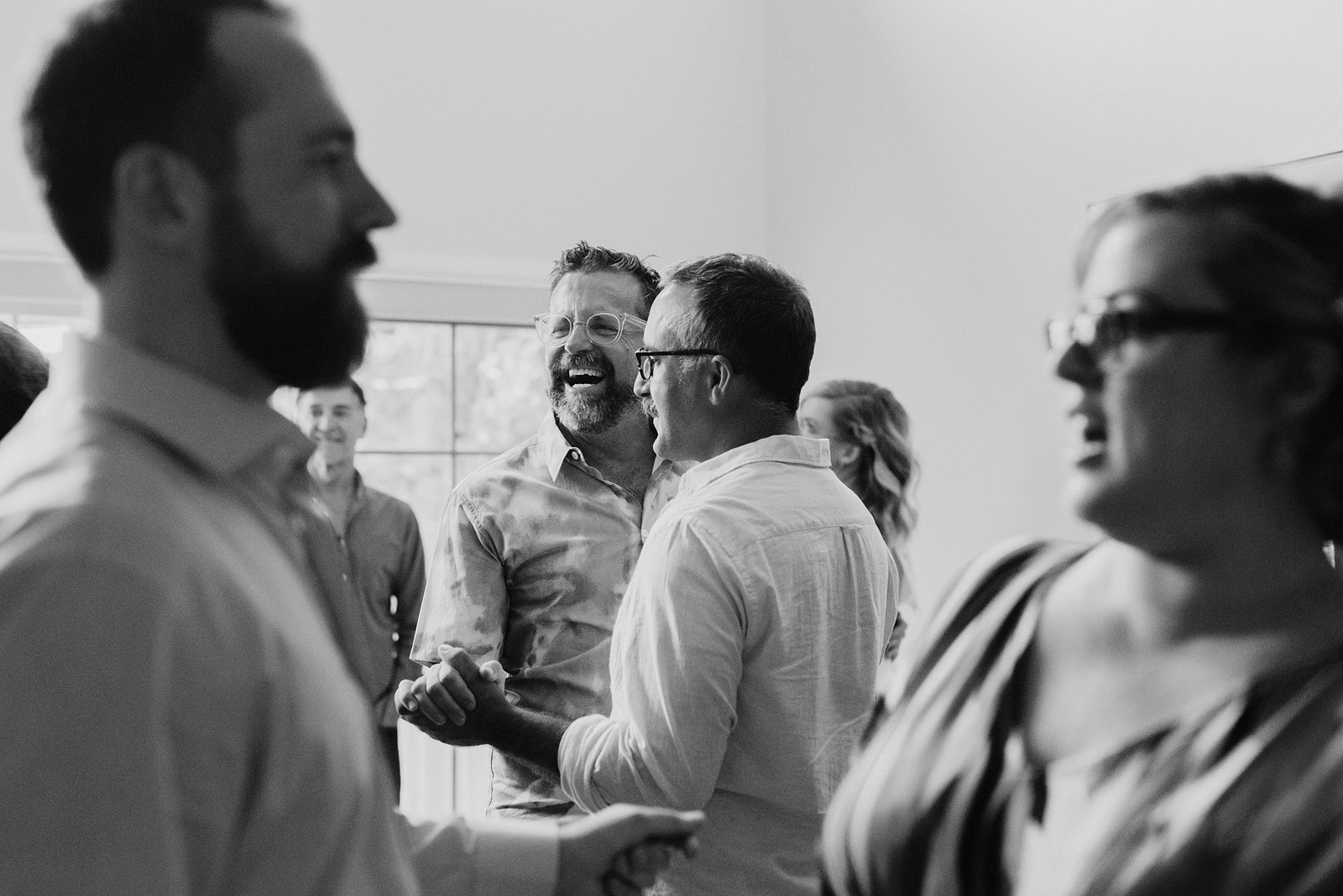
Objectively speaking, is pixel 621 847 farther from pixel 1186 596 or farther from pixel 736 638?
pixel 1186 596

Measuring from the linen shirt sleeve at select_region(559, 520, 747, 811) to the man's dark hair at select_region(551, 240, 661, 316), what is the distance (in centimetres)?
103

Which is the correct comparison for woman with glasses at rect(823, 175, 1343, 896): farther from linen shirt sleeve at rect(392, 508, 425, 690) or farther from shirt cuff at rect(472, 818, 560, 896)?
linen shirt sleeve at rect(392, 508, 425, 690)

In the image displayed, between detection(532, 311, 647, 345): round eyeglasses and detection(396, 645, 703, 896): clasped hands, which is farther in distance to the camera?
detection(532, 311, 647, 345): round eyeglasses

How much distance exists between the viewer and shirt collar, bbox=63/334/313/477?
949 mm

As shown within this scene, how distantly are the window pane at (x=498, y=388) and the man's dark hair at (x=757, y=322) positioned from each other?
3532mm

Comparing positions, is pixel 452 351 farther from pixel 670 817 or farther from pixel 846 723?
pixel 670 817

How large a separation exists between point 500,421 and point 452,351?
35 centimetres

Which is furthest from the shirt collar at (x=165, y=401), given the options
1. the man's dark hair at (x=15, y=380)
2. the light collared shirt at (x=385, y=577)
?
the light collared shirt at (x=385, y=577)

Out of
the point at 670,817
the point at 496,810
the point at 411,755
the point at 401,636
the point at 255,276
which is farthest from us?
the point at 411,755

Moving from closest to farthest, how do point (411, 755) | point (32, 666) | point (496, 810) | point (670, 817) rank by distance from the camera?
point (32, 666), point (670, 817), point (496, 810), point (411, 755)

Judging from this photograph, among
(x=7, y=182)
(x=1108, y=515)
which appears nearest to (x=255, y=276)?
(x=1108, y=515)

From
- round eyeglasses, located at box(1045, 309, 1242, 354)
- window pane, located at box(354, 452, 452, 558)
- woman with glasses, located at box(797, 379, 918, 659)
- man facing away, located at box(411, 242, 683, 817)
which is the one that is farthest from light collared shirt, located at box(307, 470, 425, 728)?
round eyeglasses, located at box(1045, 309, 1242, 354)

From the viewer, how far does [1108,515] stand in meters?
1.04

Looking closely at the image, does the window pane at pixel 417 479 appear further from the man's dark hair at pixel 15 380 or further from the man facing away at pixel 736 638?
the man's dark hair at pixel 15 380
